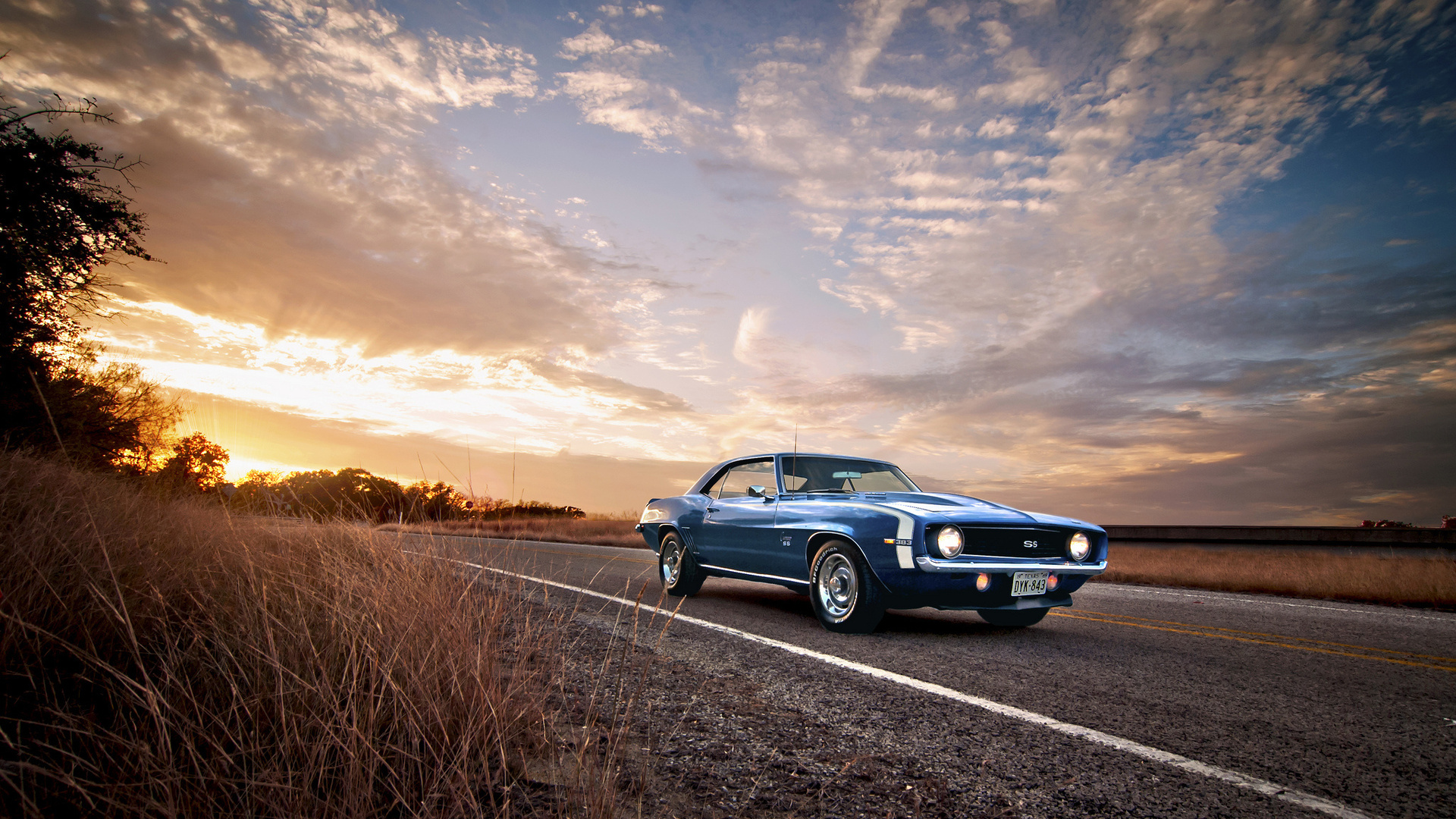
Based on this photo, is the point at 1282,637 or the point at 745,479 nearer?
the point at 1282,637

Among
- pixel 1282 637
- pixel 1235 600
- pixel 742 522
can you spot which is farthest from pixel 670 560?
pixel 1235 600

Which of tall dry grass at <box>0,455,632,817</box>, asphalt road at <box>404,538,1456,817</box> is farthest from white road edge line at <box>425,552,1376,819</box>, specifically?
tall dry grass at <box>0,455,632,817</box>

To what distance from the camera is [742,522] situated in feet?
19.8

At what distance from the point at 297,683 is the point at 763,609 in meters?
4.07

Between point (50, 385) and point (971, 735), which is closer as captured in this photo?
point (971, 735)

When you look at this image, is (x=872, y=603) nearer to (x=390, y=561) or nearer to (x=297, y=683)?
(x=390, y=561)


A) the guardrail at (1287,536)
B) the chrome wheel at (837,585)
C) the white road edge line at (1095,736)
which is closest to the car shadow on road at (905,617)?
the chrome wheel at (837,585)

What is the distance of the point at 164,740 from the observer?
1.85 meters

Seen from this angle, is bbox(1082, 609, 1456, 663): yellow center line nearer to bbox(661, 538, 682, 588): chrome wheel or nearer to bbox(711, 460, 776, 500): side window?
bbox(711, 460, 776, 500): side window

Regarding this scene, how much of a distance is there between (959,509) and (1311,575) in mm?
8197

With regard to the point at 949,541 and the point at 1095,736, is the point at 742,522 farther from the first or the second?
the point at 1095,736

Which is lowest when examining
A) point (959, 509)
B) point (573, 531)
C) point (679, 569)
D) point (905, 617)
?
point (573, 531)

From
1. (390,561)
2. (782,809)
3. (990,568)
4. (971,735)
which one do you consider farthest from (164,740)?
(990,568)

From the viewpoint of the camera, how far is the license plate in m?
4.65
